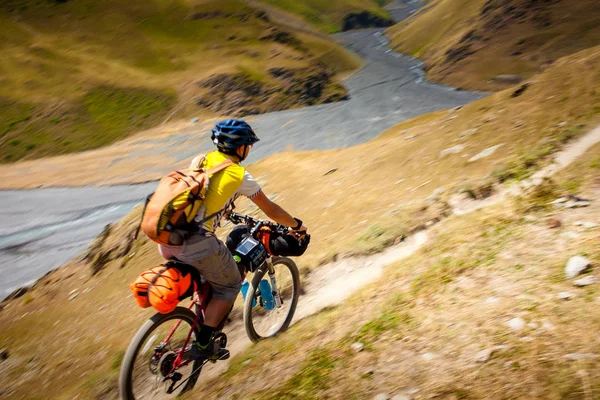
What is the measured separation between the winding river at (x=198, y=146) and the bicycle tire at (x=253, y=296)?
31.1 m

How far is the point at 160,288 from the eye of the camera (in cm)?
492

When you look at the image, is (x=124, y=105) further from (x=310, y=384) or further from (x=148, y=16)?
(x=310, y=384)

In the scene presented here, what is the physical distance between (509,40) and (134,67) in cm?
7405

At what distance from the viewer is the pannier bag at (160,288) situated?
4906 mm

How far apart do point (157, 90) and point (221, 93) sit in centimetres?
1294

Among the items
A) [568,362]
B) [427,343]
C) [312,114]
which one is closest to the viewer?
[568,362]

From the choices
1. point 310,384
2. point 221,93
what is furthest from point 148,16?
point 310,384

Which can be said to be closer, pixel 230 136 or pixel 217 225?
pixel 230 136

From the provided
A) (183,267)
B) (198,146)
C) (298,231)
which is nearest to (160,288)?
(183,267)

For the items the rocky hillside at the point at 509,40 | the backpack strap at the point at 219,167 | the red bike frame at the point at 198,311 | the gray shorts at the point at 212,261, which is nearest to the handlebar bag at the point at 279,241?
the gray shorts at the point at 212,261

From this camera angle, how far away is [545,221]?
5883 millimetres

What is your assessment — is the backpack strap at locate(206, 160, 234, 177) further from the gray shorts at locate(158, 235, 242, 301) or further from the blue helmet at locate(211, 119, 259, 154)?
the gray shorts at locate(158, 235, 242, 301)

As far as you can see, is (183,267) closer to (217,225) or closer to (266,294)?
(217,225)

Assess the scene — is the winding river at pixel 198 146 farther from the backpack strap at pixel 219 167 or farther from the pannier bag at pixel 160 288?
the backpack strap at pixel 219 167
